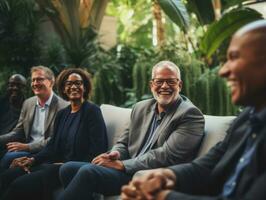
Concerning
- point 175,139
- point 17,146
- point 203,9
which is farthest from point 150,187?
point 203,9

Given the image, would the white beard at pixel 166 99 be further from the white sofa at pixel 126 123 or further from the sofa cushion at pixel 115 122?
the sofa cushion at pixel 115 122

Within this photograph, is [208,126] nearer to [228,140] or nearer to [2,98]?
[228,140]

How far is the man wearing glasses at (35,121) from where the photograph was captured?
157 inches

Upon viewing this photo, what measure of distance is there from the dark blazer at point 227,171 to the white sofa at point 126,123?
817mm

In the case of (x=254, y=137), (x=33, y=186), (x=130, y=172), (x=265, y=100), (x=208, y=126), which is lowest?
(x=33, y=186)

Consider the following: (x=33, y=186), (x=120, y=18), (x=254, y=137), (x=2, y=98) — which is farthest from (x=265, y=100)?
(x=120, y=18)

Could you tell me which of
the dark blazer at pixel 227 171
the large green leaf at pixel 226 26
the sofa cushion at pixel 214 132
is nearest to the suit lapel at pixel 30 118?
the large green leaf at pixel 226 26

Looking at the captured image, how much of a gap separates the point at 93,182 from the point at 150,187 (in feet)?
3.72

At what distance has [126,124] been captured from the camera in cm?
346

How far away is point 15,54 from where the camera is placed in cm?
657

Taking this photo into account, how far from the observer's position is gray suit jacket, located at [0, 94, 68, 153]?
4.04 meters

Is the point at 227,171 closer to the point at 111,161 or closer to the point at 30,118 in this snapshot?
the point at 111,161

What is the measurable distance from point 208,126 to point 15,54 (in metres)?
4.32

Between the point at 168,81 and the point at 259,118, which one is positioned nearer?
the point at 259,118
